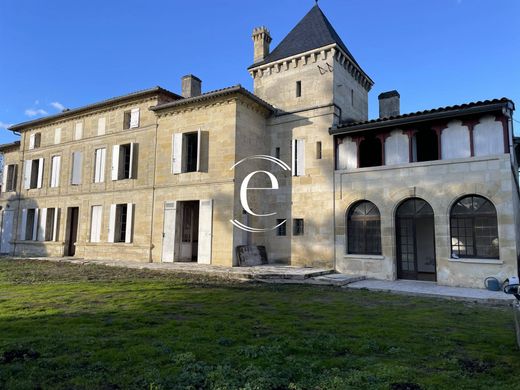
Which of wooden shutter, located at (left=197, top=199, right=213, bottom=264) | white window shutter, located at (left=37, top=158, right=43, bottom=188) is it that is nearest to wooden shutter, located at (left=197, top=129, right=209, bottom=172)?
wooden shutter, located at (left=197, top=199, right=213, bottom=264)

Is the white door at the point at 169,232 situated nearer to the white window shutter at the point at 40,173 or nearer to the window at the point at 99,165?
the window at the point at 99,165

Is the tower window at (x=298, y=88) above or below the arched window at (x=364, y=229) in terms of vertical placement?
above

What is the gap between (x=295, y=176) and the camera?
14875mm

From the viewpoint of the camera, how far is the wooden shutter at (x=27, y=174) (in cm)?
2086

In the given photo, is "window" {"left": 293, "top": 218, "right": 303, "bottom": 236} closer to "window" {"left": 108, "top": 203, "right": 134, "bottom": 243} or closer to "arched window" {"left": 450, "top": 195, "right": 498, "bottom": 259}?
"arched window" {"left": 450, "top": 195, "right": 498, "bottom": 259}

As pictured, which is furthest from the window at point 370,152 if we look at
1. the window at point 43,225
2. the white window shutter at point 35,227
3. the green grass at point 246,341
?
the white window shutter at point 35,227

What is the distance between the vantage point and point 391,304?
26.9 ft

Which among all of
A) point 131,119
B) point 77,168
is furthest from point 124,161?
point 77,168

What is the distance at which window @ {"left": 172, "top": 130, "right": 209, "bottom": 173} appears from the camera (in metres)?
14.9

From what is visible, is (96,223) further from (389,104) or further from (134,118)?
(389,104)

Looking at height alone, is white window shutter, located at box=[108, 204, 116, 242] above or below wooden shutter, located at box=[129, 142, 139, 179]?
below

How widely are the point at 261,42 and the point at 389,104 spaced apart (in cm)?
631

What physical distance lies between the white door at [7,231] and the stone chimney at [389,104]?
20382mm

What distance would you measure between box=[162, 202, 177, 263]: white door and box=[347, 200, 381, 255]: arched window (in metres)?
6.82
